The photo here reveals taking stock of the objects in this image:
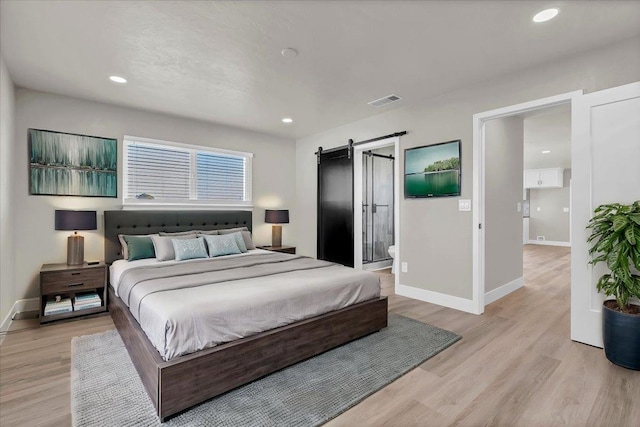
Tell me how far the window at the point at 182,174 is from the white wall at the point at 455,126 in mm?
2181

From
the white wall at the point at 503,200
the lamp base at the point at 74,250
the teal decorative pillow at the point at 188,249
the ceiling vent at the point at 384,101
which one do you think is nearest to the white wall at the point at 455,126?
the ceiling vent at the point at 384,101

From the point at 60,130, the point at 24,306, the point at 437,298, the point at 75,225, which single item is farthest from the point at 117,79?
the point at 437,298

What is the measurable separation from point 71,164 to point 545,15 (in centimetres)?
501

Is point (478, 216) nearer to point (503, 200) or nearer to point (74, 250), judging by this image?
point (503, 200)

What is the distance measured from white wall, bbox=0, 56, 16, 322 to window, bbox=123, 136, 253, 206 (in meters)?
1.12

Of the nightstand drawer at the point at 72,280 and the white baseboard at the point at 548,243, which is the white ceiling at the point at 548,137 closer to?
the white baseboard at the point at 548,243

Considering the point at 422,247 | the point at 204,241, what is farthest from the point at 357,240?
the point at 204,241

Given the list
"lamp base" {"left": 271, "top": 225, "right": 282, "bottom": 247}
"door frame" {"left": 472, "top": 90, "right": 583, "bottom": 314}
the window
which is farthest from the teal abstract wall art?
"door frame" {"left": 472, "top": 90, "right": 583, "bottom": 314}

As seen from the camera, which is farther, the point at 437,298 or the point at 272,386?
the point at 437,298

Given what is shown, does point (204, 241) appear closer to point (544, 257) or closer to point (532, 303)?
point (532, 303)

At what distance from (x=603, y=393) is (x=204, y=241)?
3966mm

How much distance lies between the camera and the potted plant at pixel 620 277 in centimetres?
221

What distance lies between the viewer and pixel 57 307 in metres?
3.24

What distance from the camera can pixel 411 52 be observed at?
2.71m
